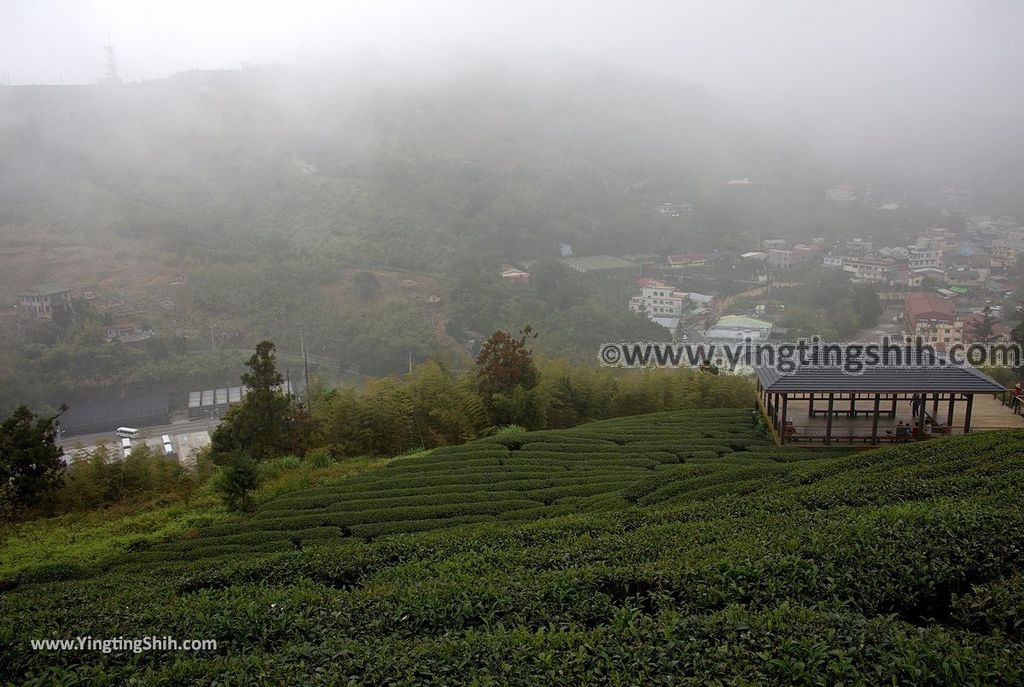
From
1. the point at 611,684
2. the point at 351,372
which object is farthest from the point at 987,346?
the point at 611,684

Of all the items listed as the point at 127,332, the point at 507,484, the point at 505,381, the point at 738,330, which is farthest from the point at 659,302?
the point at 127,332

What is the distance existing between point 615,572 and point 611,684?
225cm

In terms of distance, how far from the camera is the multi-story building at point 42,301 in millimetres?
29094

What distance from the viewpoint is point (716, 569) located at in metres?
6.20

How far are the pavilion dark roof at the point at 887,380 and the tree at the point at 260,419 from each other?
1165 centimetres

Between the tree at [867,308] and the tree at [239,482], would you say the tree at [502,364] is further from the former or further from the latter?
the tree at [867,308]

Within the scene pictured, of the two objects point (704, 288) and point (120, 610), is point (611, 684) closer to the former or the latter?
point (120, 610)

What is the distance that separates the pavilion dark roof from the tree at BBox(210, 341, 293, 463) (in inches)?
459

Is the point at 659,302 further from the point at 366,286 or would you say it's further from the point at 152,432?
the point at 152,432

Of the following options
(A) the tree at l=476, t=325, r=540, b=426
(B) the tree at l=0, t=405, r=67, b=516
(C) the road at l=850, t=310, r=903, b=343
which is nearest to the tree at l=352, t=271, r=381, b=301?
(A) the tree at l=476, t=325, r=540, b=426

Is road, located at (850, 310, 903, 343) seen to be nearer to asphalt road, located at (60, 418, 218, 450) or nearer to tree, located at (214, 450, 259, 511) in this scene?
tree, located at (214, 450, 259, 511)

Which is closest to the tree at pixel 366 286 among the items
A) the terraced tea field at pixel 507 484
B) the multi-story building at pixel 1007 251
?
the terraced tea field at pixel 507 484

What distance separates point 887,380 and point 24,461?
59.9 feet

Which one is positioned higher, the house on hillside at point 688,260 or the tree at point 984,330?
the house on hillside at point 688,260
